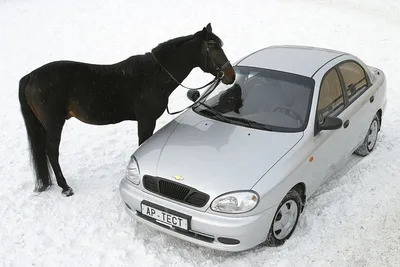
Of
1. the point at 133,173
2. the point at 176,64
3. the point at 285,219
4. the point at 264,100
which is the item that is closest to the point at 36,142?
the point at 133,173

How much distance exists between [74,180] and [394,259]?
3838mm

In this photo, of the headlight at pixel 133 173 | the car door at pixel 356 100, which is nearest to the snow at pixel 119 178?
the car door at pixel 356 100

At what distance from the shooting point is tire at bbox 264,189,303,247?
3949mm

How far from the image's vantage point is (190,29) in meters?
11.8

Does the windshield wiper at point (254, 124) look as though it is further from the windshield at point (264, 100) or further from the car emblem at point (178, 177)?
the car emblem at point (178, 177)

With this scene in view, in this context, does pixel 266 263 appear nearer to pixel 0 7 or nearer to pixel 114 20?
pixel 114 20

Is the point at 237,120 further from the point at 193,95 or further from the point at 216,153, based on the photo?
the point at 193,95

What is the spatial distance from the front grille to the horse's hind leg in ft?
4.55

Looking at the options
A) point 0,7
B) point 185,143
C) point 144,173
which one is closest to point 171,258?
point 144,173

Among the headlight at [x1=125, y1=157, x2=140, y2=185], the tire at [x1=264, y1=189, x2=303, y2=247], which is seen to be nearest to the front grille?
the headlight at [x1=125, y1=157, x2=140, y2=185]

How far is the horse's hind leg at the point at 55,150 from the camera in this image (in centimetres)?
476

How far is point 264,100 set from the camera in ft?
15.3

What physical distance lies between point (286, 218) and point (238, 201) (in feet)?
2.45

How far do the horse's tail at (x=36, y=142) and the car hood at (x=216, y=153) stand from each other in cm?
134
